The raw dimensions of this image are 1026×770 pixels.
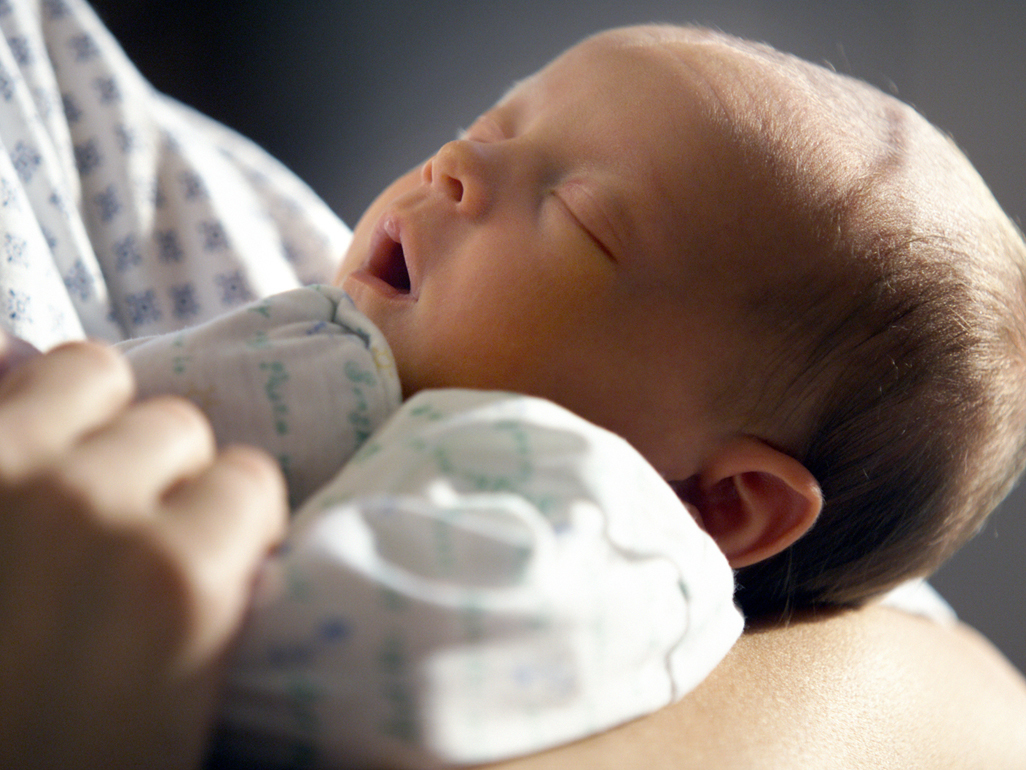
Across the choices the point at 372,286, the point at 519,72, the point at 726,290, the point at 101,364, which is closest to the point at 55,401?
the point at 101,364

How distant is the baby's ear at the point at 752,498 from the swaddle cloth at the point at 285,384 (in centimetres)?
33

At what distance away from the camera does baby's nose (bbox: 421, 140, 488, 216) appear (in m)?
0.73

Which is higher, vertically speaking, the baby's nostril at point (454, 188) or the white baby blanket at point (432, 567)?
the baby's nostril at point (454, 188)

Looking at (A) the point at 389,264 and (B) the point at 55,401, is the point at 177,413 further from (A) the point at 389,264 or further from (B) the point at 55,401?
(A) the point at 389,264

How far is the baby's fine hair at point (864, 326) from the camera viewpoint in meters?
0.72

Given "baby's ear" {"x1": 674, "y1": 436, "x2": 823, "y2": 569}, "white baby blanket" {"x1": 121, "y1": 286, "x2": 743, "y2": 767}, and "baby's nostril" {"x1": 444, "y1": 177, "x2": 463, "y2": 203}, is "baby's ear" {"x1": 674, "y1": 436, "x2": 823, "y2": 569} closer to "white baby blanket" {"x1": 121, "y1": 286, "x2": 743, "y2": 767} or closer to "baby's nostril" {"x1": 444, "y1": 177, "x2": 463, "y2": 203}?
"white baby blanket" {"x1": 121, "y1": 286, "x2": 743, "y2": 767}

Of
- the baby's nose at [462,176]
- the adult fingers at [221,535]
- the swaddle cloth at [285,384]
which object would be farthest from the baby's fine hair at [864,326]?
the adult fingers at [221,535]

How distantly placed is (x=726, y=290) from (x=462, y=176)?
0.27 metres

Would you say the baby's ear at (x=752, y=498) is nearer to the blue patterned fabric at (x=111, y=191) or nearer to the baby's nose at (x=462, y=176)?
the baby's nose at (x=462, y=176)

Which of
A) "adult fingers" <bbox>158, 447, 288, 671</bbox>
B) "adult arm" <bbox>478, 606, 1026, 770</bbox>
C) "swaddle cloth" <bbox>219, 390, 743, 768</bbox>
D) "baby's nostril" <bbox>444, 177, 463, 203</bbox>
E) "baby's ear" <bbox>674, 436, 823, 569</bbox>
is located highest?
"baby's nostril" <bbox>444, 177, 463, 203</bbox>

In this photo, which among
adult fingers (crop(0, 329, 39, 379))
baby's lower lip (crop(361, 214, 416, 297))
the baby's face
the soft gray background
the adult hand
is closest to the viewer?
the adult hand

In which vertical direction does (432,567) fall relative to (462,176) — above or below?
below

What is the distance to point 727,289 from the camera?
0.71 m

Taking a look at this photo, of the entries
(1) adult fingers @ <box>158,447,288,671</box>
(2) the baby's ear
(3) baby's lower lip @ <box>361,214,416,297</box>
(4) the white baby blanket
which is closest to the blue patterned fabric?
(3) baby's lower lip @ <box>361,214,416,297</box>
